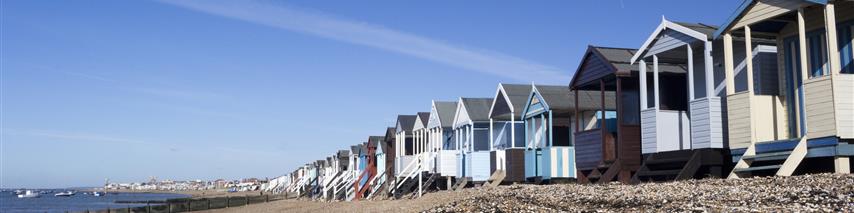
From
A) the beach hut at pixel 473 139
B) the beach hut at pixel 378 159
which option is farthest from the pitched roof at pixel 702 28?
the beach hut at pixel 378 159

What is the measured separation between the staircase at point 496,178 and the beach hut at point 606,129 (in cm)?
564

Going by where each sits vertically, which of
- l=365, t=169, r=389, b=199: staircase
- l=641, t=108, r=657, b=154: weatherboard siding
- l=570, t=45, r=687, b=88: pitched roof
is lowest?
l=365, t=169, r=389, b=199: staircase

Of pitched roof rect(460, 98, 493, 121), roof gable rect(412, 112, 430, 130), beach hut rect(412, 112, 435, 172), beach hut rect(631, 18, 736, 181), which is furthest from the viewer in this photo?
roof gable rect(412, 112, 430, 130)

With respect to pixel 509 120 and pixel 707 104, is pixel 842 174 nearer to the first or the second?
pixel 707 104

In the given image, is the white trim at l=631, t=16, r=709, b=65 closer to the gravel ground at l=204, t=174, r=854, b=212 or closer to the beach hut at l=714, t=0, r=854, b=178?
the beach hut at l=714, t=0, r=854, b=178

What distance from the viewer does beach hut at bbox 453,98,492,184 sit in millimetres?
32281

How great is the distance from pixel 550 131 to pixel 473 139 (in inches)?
283

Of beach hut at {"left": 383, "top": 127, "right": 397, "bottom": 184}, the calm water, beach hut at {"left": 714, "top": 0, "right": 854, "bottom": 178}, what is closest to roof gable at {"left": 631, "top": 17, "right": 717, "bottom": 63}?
beach hut at {"left": 714, "top": 0, "right": 854, "bottom": 178}

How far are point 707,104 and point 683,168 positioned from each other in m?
1.47

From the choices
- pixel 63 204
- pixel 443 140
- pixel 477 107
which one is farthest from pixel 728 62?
pixel 63 204

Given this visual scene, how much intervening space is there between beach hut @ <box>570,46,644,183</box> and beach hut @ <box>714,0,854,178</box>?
4219 mm

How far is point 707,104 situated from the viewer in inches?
704

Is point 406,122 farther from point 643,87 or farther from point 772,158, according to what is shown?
point 772,158

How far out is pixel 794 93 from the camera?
16344mm
